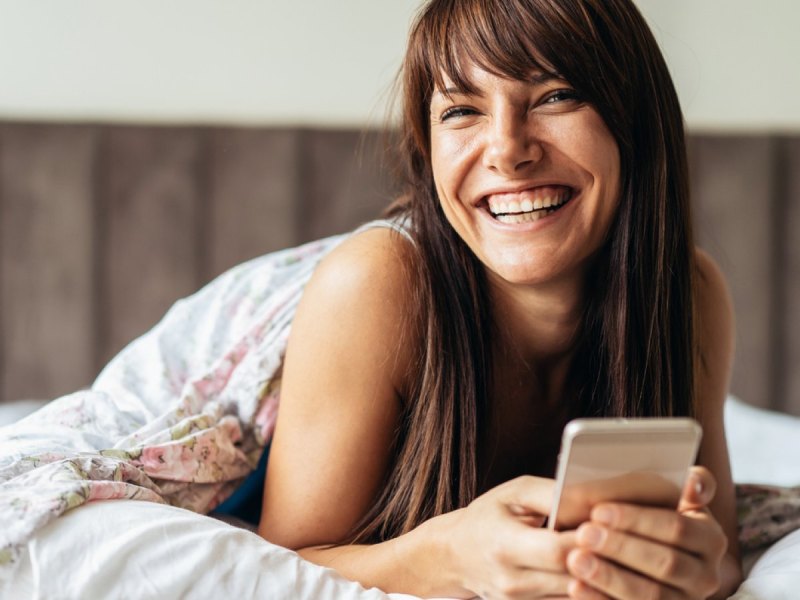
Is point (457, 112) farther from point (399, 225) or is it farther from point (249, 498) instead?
point (249, 498)

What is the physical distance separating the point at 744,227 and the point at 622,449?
142cm

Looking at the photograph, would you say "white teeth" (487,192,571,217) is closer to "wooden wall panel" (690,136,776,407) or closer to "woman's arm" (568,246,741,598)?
"woman's arm" (568,246,741,598)

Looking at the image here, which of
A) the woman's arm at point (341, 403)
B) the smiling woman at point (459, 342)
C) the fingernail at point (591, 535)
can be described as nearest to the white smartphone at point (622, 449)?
the fingernail at point (591, 535)

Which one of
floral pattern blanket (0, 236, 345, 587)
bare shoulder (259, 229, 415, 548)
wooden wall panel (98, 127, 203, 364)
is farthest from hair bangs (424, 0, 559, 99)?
wooden wall panel (98, 127, 203, 364)

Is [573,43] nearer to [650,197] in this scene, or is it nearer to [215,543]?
[650,197]

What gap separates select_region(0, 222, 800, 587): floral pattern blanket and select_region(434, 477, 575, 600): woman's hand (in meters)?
0.30

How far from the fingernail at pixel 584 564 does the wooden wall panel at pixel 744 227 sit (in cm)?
135

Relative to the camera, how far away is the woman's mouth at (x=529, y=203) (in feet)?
2.93

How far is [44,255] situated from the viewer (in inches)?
68.2

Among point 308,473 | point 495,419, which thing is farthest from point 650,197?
point 308,473

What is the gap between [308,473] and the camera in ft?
3.06

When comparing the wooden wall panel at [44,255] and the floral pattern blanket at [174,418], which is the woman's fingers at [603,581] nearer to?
the floral pattern blanket at [174,418]

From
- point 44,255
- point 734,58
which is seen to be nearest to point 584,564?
point 44,255

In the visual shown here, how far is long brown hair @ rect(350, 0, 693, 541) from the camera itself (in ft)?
2.85
